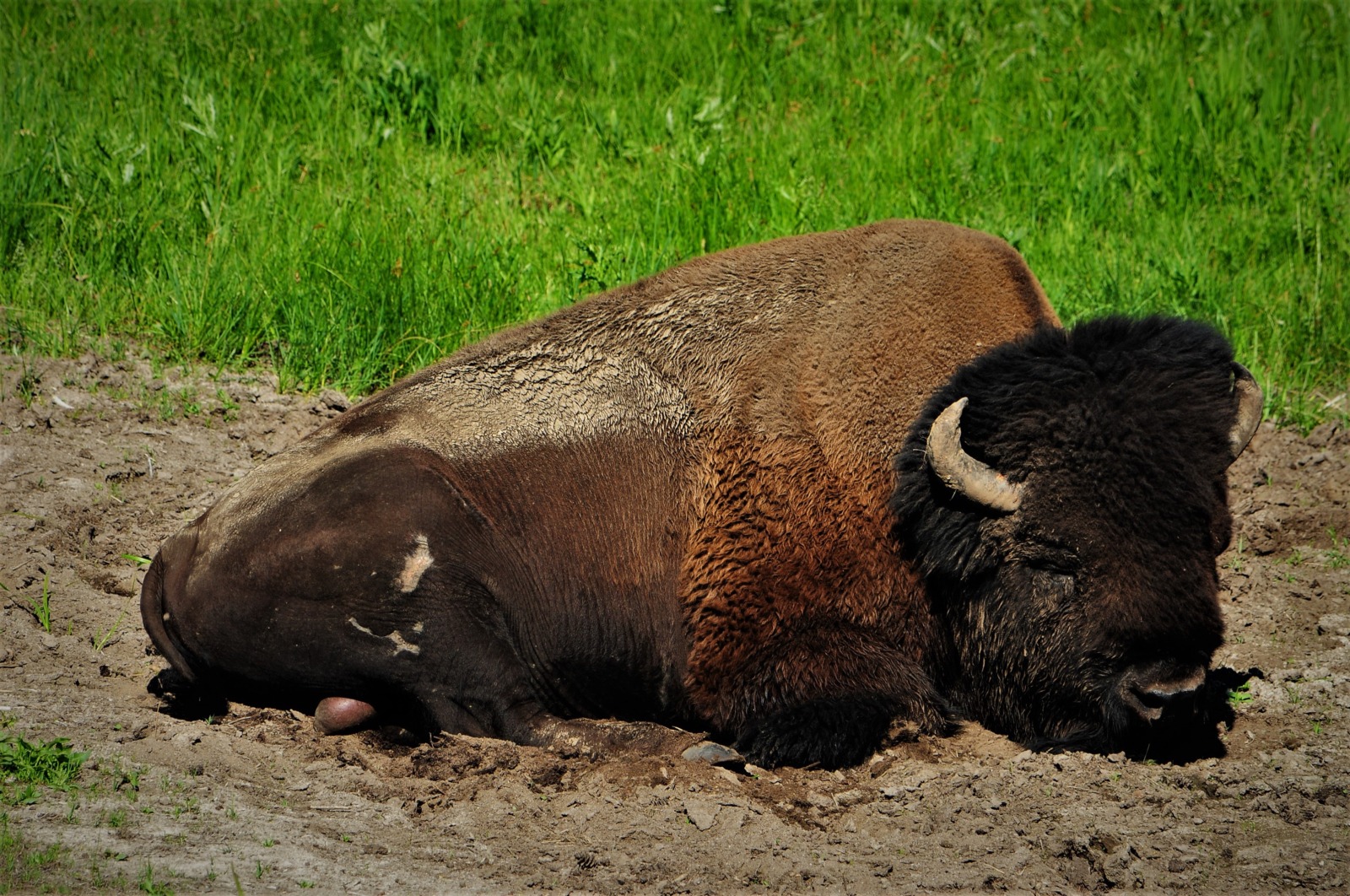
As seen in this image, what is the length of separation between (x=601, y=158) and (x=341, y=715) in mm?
5141

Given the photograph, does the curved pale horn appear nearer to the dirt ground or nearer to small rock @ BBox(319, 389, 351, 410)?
the dirt ground

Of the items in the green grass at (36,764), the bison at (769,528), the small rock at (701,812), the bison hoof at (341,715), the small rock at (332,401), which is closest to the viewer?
the green grass at (36,764)

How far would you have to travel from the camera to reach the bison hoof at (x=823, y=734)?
3789 mm

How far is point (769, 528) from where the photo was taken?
4.03m

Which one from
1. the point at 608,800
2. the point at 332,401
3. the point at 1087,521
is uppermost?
the point at 1087,521

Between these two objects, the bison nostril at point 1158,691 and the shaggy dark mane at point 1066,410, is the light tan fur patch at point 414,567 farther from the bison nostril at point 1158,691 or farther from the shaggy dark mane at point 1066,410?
the bison nostril at point 1158,691

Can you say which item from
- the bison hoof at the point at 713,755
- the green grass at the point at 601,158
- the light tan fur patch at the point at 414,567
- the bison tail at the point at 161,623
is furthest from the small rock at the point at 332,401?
the bison hoof at the point at 713,755

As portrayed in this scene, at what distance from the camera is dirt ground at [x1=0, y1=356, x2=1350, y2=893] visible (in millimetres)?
2953

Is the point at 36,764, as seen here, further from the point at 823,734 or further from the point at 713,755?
the point at 823,734

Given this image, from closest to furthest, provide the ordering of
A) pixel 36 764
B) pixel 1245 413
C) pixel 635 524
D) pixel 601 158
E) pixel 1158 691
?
1. pixel 36 764
2. pixel 1158 691
3. pixel 1245 413
4. pixel 635 524
5. pixel 601 158

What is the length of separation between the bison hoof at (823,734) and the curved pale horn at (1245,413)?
1.40 m

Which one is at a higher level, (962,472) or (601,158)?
(601,158)

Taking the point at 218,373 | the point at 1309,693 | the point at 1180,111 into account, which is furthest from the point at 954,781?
the point at 1180,111

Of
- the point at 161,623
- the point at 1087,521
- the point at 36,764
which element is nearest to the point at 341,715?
the point at 161,623
